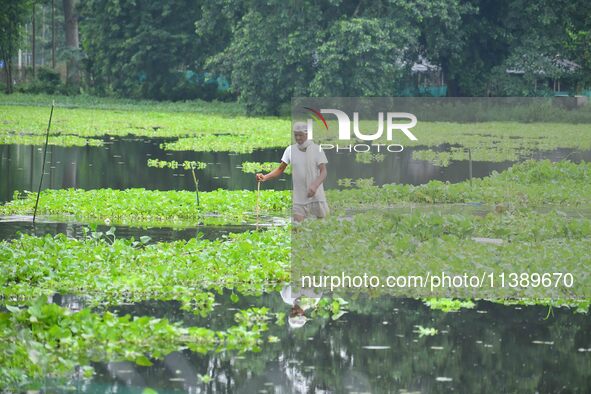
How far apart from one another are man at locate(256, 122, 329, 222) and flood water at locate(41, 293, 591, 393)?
94.2 inches

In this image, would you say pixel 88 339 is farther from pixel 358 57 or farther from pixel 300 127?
pixel 358 57

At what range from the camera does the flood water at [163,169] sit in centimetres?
2611

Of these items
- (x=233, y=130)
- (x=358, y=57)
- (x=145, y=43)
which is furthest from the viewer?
(x=145, y=43)

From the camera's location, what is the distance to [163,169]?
30062 mm

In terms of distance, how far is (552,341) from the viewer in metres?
11.0

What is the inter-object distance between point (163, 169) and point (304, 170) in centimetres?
1598

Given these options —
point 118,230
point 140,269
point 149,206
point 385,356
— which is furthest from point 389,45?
point 385,356

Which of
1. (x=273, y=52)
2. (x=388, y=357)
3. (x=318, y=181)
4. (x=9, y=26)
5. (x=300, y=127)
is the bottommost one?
(x=388, y=357)

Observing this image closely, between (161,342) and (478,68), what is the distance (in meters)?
48.6

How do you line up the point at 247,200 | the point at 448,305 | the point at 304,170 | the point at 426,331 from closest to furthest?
the point at 426,331 < the point at 448,305 < the point at 304,170 < the point at 247,200

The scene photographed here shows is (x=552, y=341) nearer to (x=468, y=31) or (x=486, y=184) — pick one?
(x=486, y=184)

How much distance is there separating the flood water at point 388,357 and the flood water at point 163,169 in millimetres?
11892

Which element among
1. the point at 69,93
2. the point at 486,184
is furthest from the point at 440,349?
the point at 69,93

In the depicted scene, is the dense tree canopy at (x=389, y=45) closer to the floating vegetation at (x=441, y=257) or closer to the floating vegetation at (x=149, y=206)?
the floating vegetation at (x=149, y=206)
